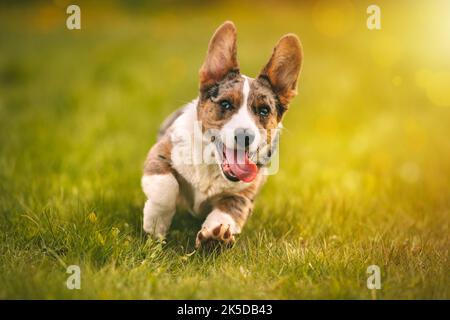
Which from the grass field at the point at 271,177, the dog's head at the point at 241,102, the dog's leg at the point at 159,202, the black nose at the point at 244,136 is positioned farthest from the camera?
the dog's leg at the point at 159,202

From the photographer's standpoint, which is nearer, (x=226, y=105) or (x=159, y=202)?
(x=226, y=105)

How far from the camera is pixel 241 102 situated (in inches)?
157

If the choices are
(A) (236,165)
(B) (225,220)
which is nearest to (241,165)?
(A) (236,165)

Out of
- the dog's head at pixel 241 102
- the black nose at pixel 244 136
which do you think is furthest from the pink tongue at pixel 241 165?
the black nose at pixel 244 136

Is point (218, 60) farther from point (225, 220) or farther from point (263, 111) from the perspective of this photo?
point (225, 220)

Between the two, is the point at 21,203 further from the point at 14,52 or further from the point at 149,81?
the point at 14,52

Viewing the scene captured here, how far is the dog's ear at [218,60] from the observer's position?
4.19 m

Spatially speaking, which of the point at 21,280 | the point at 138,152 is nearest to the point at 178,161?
the point at 21,280

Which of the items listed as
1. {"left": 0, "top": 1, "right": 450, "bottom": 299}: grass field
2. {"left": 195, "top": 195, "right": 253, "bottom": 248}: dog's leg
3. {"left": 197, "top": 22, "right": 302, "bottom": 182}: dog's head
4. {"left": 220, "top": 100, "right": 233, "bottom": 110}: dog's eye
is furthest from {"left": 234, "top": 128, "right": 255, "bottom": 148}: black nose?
{"left": 0, "top": 1, "right": 450, "bottom": 299}: grass field

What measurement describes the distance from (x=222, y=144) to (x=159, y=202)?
0.57 metres

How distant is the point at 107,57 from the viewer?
968 centimetres

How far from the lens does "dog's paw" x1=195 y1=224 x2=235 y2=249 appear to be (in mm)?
3865

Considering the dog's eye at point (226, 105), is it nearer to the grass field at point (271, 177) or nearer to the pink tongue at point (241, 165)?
the pink tongue at point (241, 165)

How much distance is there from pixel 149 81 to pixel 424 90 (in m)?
4.13
